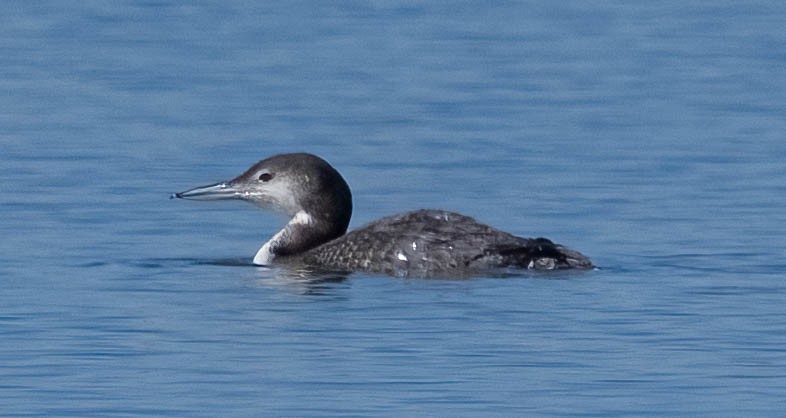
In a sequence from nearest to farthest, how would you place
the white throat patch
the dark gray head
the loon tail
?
1. the loon tail
2. the white throat patch
3. the dark gray head

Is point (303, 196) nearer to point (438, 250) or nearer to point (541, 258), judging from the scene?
point (438, 250)

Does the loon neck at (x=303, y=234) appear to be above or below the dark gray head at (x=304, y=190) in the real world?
below

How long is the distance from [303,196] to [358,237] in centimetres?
68

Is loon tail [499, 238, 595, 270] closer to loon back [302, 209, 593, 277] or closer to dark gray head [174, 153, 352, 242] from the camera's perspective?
loon back [302, 209, 593, 277]

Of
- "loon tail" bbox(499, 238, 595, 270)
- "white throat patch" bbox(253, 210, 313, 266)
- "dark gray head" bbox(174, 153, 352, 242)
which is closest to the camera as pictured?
"loon tail" bbox(499, 238, 595, 270)

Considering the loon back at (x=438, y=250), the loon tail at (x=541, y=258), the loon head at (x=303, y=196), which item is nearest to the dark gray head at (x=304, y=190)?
the loon head at (x=303, y=196)

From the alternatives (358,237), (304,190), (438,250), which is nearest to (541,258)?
(438,250)

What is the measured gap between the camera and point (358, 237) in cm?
1119

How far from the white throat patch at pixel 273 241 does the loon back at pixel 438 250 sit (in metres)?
0.41


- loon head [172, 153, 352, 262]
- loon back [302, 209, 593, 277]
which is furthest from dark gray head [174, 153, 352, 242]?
loon back [302, 209, 593, 277]

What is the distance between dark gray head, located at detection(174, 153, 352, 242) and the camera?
38.3ft

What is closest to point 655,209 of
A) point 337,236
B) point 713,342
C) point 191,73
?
point 337,236

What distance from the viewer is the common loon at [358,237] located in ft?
35.3

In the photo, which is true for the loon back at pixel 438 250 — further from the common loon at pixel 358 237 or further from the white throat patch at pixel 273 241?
the white throat patch at pixel 273 241
